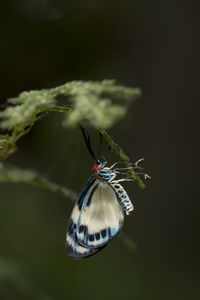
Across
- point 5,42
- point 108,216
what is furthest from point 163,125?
point 108,216

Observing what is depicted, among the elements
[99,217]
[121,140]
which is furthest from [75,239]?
[121,140]

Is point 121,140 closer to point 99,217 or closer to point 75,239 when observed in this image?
point 99,217

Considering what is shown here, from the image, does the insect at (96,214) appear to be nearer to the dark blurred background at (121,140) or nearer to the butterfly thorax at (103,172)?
the butterfly thorax at (103,172)

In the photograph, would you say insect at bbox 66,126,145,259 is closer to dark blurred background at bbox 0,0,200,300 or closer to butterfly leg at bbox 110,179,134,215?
butterfly leg at bbox 110,179,134,215

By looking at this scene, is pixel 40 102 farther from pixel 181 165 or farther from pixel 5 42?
pixel 181 165

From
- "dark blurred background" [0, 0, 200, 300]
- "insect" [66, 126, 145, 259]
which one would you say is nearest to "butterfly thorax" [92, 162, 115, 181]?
"insect" [66, 126, 145, 259]

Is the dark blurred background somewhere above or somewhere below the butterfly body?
above

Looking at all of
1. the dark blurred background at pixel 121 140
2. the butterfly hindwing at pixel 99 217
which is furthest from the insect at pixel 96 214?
the dark blurred background at pixel 121 140
